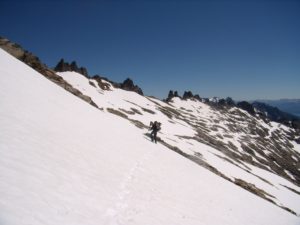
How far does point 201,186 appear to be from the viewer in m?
22.5

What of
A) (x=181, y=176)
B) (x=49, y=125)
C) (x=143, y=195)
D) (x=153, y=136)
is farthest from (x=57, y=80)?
(x=143, y=195)

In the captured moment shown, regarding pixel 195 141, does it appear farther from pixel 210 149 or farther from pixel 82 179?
pixel 82 179

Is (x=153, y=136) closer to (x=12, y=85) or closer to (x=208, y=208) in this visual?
(x=208, y=208)

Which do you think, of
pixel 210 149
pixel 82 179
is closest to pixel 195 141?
pixel 210 149

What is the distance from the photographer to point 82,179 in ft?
39.4

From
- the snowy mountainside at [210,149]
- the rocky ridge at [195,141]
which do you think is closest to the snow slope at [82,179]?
the snowy mountainside at [210,149]

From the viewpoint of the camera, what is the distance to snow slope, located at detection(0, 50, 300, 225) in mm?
8742

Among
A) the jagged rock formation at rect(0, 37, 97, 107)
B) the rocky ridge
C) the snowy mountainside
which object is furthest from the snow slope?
the jagged rock formation at rect(0, 37, 97, 107)

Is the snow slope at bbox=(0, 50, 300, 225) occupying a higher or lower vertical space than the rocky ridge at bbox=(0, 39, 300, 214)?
lower

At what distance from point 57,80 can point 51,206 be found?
3500 centimetres

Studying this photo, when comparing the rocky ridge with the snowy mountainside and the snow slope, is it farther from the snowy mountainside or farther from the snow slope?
the snow slope

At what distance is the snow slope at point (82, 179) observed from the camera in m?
8.74

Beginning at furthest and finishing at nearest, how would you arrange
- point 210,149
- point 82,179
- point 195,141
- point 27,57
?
point 195,141, point 210,149, point 27,57, point 82,179

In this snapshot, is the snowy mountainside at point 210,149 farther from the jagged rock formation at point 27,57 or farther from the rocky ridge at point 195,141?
the jagged rock formation at point 27,57
